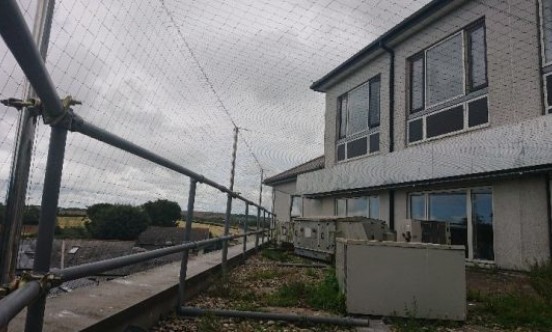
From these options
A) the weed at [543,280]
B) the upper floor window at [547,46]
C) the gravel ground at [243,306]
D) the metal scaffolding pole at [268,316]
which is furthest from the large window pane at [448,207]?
the metal scaffolding pole at [268,316]

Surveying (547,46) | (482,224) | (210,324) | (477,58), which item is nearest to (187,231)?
(210,324)

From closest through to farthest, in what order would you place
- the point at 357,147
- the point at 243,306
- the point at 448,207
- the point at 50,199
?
the point at 50,199
the point at 243,306
the point at 448,207
the point at 357,147

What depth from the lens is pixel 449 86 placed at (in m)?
9.62

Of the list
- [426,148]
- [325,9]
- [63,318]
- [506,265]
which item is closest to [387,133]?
[426,148]

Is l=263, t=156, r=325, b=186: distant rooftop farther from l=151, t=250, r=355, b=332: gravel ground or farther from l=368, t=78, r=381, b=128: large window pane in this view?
l=151, t=250, r=355, b=332: gravel ground

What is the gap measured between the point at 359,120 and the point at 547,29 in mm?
6634

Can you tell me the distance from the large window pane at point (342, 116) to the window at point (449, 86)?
3.65 m

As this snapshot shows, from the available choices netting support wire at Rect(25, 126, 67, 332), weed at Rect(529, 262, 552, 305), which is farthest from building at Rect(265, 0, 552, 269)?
netting support wire at Rect(25, 126, 67, 332)

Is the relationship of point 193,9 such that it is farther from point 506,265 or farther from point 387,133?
point 387,133

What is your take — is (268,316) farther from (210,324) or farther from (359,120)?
(359,120)

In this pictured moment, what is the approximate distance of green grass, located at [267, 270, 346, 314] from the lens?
3.90 m

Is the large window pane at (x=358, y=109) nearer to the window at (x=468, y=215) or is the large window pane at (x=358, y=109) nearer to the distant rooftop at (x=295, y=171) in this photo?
the distant rooftop at (x=295, y=171)

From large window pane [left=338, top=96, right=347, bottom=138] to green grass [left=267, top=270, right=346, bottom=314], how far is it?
1047 centimetres

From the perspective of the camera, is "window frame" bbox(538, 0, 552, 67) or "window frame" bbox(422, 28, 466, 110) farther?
"window frame" bbox(422, 28, 466, 110)
